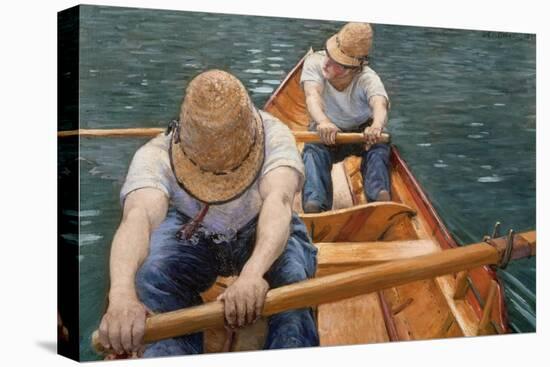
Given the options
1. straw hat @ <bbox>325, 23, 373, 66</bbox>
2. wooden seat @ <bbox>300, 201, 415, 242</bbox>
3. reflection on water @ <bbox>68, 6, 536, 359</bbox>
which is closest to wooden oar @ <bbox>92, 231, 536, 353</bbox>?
reflection on water @ <bbox>68, 6, 536, 359</bbox>

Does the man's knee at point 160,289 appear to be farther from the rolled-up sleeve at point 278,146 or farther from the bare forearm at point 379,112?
the bare forearm at point 379,112

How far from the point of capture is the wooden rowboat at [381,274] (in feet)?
23.3

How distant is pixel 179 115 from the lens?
6953 millimetres

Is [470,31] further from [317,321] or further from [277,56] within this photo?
[317,321]

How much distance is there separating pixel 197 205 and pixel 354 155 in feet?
3.71

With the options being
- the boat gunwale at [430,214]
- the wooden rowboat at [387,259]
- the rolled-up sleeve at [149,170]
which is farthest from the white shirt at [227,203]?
the boat gunwale at [430,214]

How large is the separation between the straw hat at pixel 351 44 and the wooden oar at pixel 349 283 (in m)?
1.29

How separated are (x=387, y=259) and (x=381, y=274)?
183 millimetres

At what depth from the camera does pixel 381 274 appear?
24.0 feet

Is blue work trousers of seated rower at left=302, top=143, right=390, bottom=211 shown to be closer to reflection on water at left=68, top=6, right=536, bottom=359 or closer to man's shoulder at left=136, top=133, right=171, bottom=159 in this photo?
reflection on water at left=68, top=6, right=536, bottom=359

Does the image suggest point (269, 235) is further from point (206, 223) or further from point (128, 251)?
point (128, 251)

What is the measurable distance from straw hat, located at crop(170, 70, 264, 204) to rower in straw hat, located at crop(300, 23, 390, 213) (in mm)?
494

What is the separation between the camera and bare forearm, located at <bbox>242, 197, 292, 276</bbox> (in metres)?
6.98
